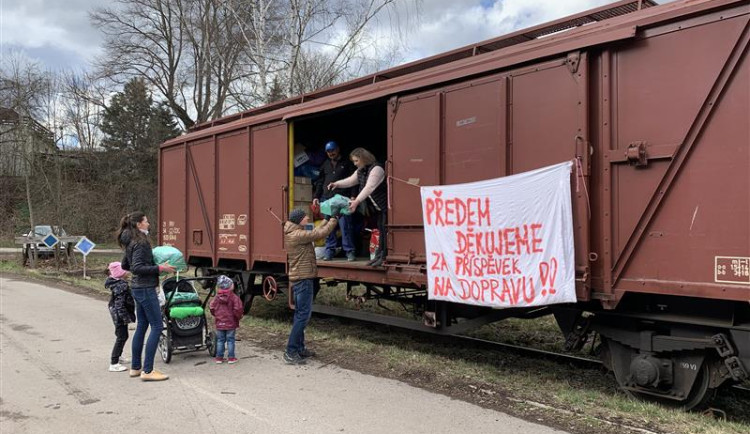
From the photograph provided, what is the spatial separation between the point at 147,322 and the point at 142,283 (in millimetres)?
472

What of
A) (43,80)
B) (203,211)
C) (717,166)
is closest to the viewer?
(717,166)

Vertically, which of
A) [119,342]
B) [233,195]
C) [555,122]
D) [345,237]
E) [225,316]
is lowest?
[119,342]

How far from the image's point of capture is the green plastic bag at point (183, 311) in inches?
248

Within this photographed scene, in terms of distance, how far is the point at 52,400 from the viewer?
4.97 meters

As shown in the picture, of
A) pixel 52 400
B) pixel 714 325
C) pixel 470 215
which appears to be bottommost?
pixel 52 400

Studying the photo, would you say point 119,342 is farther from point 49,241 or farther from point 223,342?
point 49,241

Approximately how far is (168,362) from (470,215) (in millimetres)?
3879

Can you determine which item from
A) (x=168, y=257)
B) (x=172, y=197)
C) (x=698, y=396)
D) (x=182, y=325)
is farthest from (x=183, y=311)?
(x=698, y=396)

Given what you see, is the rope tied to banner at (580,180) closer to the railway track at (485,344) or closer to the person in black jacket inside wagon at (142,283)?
the railway track at (485,344)

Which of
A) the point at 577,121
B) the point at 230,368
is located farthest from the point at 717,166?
the point at 230,368

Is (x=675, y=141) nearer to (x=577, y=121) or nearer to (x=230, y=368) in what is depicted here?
(x=577, y=121)

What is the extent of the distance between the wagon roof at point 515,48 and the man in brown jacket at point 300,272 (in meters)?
1.70

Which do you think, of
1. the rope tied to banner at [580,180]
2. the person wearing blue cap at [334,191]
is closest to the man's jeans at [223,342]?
the person wearing blue cap at [334,191]

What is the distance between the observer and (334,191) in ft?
26.2
